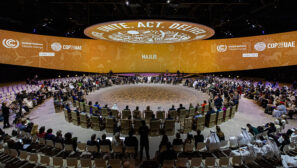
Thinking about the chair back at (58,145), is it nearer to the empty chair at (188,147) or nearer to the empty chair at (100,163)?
the empty chair at (100,163)

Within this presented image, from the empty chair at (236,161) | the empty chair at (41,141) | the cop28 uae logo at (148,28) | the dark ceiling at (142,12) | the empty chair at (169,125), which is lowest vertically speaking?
the empty chair at (236,161)

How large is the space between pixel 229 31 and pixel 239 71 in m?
6.31

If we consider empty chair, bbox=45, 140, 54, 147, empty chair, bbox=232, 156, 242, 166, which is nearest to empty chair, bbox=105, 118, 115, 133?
empty chair, bbox=45, 140, 54, 147

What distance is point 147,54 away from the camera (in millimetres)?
30656

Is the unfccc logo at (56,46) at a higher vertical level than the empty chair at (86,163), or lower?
higher

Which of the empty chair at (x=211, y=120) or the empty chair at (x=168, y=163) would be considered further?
the empty chair at (x=211, y=120)

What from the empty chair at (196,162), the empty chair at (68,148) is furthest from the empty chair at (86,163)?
the empty chair at (196,162)

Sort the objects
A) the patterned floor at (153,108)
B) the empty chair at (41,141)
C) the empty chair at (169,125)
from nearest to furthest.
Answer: the empty chair at (41,141) → the empty chair at (169,125) → the patterned floor at (153,108)

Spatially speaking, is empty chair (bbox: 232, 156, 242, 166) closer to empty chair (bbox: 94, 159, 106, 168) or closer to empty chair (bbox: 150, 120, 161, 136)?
empty chair (bbox: 150, 120, 161, 136)

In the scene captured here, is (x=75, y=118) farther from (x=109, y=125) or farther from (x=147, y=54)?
(x=147, y=54)

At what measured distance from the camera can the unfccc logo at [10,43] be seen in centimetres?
1962

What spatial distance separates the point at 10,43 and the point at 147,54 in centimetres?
1926

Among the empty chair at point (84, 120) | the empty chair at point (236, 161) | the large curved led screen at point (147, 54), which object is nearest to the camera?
the empty chair at point (236, 161)

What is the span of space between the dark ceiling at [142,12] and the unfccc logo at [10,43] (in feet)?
4.65
